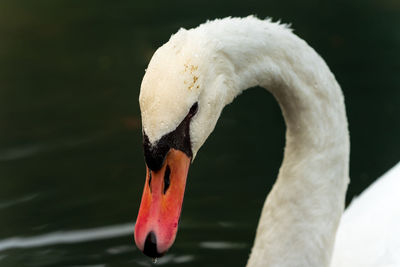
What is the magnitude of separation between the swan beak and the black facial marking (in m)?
0.03

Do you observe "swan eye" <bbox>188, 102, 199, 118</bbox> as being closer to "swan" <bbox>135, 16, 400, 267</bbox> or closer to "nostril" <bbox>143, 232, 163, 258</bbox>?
"swan" <bbox>135, 16, 400, 267</bbox>

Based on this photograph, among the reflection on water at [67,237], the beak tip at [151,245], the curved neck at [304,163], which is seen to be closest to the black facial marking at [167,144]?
the beak tip at [151,245]

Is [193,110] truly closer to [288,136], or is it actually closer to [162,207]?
[162,207]

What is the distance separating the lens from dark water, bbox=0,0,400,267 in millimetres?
5039

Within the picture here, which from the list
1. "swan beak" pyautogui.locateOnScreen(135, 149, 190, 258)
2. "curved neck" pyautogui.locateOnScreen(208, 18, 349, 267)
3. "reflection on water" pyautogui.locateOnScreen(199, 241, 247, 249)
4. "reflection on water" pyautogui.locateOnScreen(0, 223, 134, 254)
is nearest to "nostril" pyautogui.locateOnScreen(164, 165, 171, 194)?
"swan beak" pyautogui.locateOnScreen(135, 149, 190, 258)

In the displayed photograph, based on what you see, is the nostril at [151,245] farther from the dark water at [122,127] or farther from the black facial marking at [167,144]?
the dark water at [122,127]

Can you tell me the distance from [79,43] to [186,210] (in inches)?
111

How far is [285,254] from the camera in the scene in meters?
3.51

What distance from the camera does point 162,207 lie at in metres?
2.76

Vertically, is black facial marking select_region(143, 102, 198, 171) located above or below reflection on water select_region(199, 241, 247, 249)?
above

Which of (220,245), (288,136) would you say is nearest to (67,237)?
(220,245)

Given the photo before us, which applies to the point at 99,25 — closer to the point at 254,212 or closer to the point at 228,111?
the point at 228,111

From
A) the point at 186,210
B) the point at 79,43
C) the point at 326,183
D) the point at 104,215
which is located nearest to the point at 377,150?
the point at 186,210

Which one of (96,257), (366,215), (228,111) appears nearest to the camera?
(366,215)
